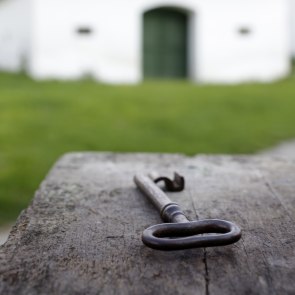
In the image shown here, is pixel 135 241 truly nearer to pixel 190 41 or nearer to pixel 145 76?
pixel 145 76

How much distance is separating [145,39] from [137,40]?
0.36 metres

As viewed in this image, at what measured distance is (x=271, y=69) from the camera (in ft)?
32.5

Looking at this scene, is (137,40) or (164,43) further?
(164,43)

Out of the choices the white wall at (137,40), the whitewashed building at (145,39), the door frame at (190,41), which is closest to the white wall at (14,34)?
the whitewashed building at (145,39)

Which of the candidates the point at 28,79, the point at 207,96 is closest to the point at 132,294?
the point at 207,96

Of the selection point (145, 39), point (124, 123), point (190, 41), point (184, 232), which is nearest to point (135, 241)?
point (184, 232)

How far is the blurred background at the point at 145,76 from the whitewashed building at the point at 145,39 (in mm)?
17

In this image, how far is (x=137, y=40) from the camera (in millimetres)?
9188

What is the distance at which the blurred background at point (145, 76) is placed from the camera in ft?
15.8

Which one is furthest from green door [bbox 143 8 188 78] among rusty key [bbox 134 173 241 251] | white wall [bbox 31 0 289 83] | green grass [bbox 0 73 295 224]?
rusty key [bbox 134 173 241 251]

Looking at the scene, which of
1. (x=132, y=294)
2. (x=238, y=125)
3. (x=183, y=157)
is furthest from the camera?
(x=238, y=125)

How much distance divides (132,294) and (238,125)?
4.66 metres

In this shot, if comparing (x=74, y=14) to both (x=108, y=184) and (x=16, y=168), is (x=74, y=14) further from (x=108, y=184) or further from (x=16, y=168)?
(x=108, y=184)

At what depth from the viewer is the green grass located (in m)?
4.08
